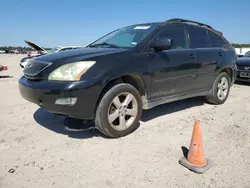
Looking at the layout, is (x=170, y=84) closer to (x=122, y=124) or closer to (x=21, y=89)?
(x=122, y=124)

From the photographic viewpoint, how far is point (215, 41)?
5254 millimetres

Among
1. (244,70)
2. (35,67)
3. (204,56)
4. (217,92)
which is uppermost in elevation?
(204,56)

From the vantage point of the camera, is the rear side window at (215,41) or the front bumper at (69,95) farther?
the rear side window at (215,41)

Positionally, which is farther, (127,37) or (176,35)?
(176,35)

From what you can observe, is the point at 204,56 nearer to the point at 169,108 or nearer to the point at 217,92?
the point at 217,92

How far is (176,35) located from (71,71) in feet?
7.31

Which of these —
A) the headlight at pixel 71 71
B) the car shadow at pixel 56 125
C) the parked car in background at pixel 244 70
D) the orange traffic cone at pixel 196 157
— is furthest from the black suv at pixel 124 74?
the parked car in background at pixel 244 70

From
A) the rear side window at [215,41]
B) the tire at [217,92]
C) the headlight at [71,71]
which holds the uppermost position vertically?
the rear side window at [215,41]

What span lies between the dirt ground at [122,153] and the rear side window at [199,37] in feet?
4.72

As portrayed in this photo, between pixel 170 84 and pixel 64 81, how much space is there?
6.05 ft

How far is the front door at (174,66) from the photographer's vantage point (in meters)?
3.72

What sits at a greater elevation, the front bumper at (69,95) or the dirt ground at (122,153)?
the front bumper at (69,95)

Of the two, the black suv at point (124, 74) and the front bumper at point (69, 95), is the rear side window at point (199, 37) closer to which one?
the black suv at point (124, 74)

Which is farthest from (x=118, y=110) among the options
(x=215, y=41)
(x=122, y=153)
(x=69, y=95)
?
(x=215, y=41)
